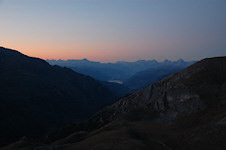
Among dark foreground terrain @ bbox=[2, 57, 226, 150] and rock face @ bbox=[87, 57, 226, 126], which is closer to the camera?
dark foreground terrain @ bbox=[2, 57, 226, 150]

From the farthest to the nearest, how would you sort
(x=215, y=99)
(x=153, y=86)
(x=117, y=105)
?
(x=117, y=105) → (x=153, y=86) → (x=215, y=99)

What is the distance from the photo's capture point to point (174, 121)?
69062mm

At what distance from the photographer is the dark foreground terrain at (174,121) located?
49219 millimetres

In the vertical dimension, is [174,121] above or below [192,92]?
below

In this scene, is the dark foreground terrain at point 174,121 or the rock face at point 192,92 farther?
the rock face at point 192,92

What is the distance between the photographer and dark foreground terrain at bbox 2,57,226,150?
49219 mm

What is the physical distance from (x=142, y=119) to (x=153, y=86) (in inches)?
973

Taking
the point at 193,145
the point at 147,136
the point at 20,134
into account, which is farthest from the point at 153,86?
the point at 20,134

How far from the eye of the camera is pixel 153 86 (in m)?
101

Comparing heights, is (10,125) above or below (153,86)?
Result: below

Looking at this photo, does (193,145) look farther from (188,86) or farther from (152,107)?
(152,107)

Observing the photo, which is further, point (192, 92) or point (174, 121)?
point (192, 92)

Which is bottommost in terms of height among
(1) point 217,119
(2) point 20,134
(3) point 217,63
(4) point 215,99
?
(2) point 20,134

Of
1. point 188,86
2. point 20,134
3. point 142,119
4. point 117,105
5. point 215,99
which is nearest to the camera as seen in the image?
point 215,99
